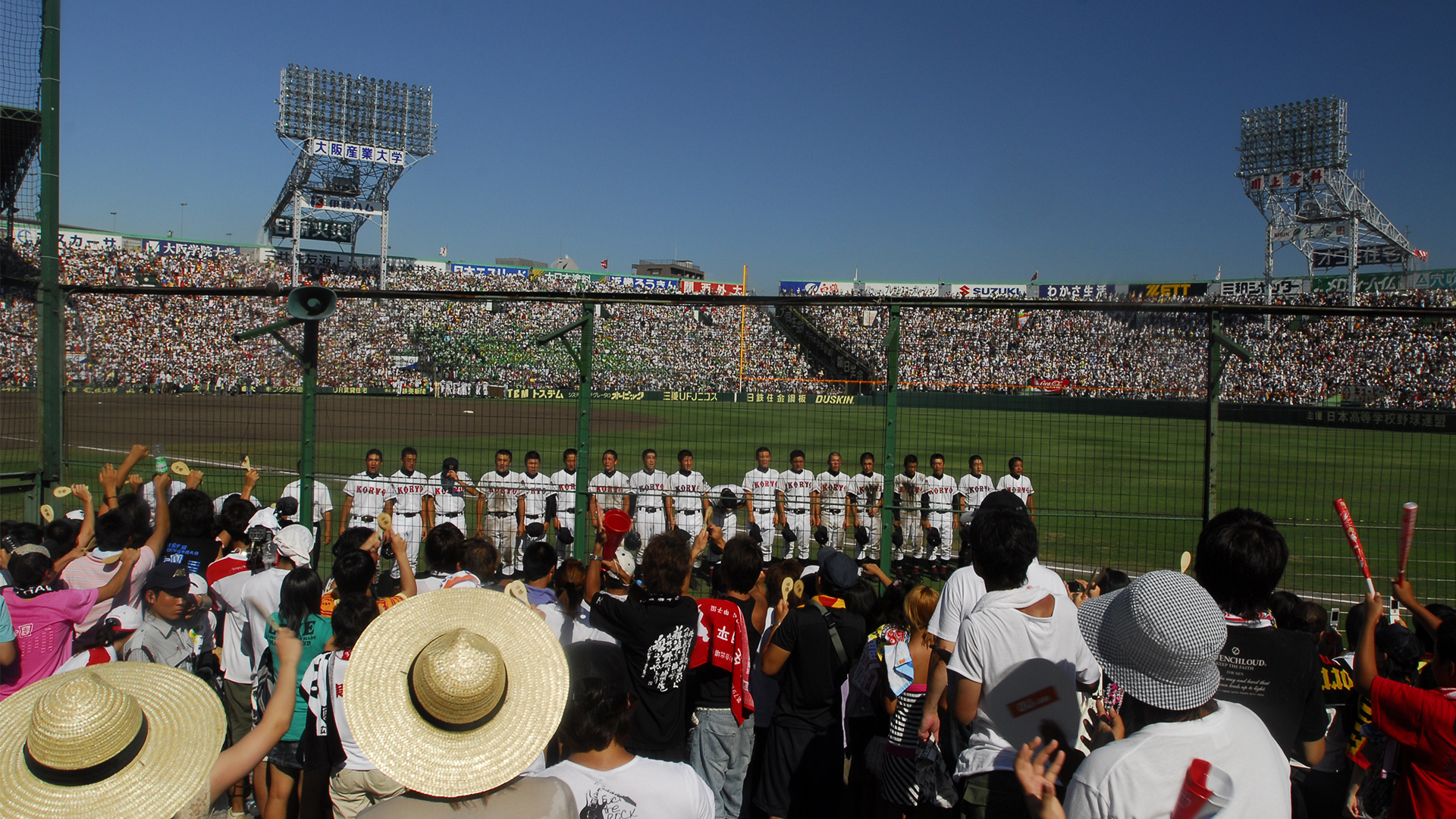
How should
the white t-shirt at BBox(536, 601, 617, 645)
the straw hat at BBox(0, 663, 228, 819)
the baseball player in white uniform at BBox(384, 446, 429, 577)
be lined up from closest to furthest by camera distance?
the straw hat at BBox(0, 663, 228, 819) → the white t-shirt at BBox(536, 601, 617, 645) → the baseball player in white uniform at BBox(384, 446, 429, 577)

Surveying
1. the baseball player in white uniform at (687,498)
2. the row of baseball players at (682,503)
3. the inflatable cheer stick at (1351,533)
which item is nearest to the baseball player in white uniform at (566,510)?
the row of baseball players at (682,503)

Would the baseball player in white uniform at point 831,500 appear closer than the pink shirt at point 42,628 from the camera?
No

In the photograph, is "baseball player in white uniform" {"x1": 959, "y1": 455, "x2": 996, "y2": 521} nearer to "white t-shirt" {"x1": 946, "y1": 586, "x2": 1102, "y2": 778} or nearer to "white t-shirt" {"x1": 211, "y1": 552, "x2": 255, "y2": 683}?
"white t-shirt" {"x1": 946, "y1": 586, "x2": 1102, "y2": 778}

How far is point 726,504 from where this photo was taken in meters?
8.77

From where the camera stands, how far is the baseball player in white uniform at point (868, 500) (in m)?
10.1

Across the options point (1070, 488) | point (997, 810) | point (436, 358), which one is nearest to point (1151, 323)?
A: point (997, 810)

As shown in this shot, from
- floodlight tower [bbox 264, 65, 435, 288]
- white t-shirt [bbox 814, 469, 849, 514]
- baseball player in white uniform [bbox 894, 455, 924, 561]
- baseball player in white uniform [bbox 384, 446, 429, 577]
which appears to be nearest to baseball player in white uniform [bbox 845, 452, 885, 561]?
white t-shirt [bbox 814, 469, 849, 514]

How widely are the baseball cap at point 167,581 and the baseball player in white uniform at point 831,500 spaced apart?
20.5 ft

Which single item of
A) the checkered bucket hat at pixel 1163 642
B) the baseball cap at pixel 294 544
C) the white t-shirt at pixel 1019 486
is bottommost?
the white t-shirt at pixel 1019 486

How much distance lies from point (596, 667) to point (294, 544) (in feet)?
8.09

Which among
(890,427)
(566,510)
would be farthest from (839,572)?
(566,510)

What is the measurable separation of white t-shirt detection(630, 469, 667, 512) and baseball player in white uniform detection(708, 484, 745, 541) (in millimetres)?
580

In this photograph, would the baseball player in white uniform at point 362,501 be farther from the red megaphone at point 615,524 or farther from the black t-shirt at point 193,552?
the red megaphone at point 615,524

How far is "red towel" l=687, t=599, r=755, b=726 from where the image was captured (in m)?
4.23
